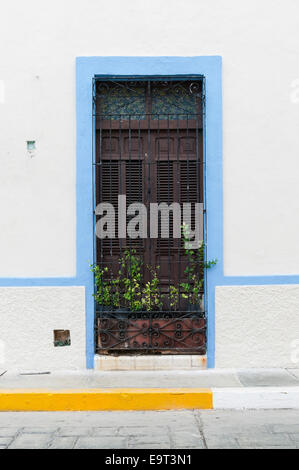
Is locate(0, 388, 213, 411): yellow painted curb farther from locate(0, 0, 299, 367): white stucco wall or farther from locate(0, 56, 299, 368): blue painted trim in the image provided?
locate(0, 0, 299, 367): white stucco wall

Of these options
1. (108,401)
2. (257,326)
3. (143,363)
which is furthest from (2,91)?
(257,326)

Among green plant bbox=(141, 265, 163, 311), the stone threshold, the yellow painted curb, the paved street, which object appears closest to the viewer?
the paved street

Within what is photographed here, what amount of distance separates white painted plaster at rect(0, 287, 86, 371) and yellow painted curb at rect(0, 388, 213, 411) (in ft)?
3.31

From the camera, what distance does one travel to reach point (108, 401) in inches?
194

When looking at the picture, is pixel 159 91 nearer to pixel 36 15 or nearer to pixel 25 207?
pixel 36 15

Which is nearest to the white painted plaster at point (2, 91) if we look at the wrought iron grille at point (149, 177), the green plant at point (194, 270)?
the wrought iron grille at point (149, 177)

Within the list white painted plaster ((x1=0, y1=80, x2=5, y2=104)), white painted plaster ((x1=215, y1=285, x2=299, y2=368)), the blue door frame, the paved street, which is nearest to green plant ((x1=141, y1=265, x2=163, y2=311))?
the blue door frame

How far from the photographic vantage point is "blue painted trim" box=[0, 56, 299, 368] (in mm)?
5992

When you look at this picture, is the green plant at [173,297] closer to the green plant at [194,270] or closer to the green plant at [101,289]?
the green plant at [194,270]

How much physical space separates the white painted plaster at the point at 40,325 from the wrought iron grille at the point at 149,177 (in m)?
0.29

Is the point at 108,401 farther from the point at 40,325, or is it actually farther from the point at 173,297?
the point at 173,297

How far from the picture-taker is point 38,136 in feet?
19.7

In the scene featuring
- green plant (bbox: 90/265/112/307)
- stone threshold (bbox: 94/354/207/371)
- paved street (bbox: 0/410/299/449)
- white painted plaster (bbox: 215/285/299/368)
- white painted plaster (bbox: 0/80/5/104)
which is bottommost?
paved street (bbox: 0/410/299/449)

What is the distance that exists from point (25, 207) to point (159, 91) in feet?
6.49
